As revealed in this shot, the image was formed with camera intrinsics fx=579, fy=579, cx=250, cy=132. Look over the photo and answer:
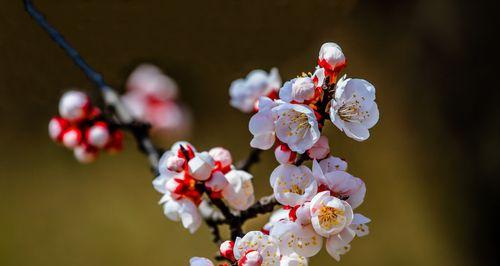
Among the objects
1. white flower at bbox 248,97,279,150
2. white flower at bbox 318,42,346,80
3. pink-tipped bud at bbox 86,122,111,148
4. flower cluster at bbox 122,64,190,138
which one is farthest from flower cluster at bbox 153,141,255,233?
flower cluster at bbox 122,64,190,138

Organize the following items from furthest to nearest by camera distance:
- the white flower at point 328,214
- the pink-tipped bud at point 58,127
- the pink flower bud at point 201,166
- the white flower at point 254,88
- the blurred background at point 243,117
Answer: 1. the blurred background at point 243,117
2. the pink-tipped bud at point 58,127
3. the white flower at point 254,88
4. the pink flower bud at point 201,166
5. the white flower at point 328,214

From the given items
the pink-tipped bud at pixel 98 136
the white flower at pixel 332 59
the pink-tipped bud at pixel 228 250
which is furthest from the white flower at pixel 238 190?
the pink-tipped bud at pixel 98 136

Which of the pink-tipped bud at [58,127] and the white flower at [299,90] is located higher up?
the pink-tipped bud at [58,127]

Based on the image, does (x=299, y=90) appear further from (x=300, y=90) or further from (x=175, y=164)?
(x=175, y=164)

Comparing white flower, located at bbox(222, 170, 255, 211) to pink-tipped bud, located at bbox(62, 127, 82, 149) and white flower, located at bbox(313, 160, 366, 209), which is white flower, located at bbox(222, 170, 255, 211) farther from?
pink-tipped bud, located at bbox(62, 127, 82, 149)

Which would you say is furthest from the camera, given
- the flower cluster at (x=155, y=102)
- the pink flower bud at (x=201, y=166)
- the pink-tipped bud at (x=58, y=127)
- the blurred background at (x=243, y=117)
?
the blurred background at (x=243, y=117)

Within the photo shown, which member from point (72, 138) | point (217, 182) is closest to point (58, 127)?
point (72, 138)

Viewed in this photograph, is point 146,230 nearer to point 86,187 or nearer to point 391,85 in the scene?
point 86,187

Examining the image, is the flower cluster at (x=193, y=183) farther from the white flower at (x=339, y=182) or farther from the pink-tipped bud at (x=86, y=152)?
the pink-tipped bud at (x=86, y=152)
